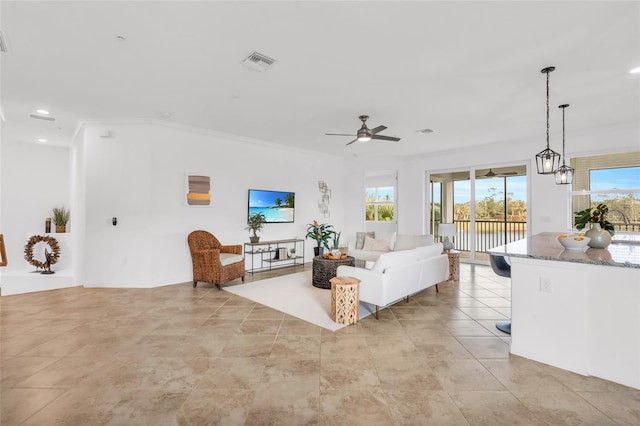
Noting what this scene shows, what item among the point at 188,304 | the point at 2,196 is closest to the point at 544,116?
the point at 188,304

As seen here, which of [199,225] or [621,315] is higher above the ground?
[199,225]

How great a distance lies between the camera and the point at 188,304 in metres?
4.05

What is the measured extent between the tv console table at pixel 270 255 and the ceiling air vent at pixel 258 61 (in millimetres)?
3578

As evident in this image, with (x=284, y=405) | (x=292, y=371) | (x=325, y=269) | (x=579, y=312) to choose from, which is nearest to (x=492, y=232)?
(x=325, y=269)

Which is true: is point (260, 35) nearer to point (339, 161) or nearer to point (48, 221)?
point (339, 161)

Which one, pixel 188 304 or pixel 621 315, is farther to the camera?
pixel 188 304

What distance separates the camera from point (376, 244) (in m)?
6.30

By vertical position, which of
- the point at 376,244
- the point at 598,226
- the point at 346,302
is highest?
the point at 598,226

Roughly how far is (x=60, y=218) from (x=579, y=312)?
8.75 meters

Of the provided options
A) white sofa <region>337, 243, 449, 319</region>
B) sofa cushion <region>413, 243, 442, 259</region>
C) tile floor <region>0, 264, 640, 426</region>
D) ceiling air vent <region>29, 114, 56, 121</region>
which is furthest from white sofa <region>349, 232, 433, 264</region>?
ceiling air vent <region>29, 114, 56, 121</region>

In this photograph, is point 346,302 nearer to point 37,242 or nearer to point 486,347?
point 486,347

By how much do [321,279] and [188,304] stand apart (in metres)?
1.99

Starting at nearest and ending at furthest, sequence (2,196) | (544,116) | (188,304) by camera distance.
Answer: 1. (188,304)
2. (544,116)
3. (2,196)

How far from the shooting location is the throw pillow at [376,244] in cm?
625
